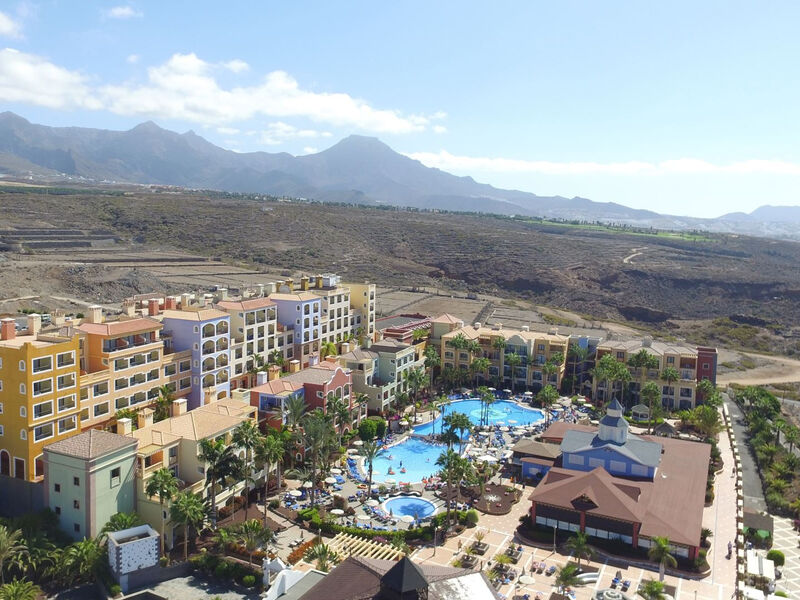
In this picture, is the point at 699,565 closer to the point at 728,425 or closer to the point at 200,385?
the point at 728,425

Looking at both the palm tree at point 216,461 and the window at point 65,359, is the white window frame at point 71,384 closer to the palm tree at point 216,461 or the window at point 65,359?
the window at point 65,359

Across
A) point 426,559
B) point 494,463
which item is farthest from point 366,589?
point 494,463

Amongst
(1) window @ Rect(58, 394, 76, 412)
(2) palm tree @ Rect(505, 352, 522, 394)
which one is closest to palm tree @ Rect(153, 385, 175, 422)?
(1) window @ Rect(58, 394, 76, 412)

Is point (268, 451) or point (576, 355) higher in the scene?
point (268, 451)

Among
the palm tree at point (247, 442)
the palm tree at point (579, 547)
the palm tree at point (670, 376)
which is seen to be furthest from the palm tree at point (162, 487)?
the palm tree at point (670, 376)

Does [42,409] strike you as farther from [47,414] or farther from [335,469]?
[335,469]

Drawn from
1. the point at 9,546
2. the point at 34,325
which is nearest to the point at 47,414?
the point at 34,325
